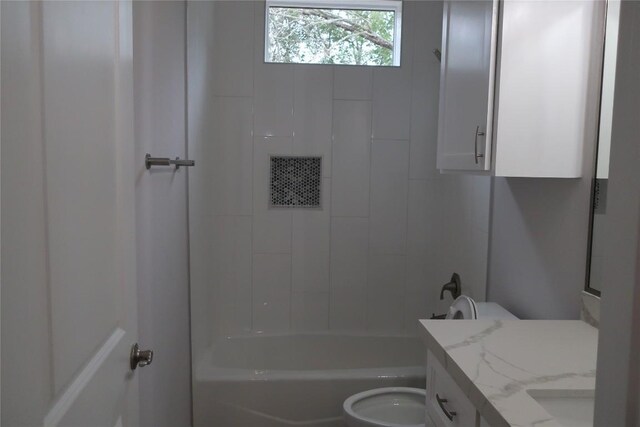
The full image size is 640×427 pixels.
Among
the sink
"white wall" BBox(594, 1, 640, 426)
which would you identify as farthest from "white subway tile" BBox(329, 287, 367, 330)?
"white wall" BBox(594, 1, 640, 426)

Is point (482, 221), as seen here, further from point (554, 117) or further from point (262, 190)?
point (262, 190)

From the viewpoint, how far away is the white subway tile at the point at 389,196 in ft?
10.3

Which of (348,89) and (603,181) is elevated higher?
(348,89)

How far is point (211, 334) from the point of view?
3057 mm

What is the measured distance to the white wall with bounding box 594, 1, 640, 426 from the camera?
1.37ft

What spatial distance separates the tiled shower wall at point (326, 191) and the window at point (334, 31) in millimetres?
99

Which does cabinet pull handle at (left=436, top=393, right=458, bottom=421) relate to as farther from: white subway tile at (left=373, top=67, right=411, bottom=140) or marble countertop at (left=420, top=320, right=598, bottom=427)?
white subway tile at (left=373, top=67, right=411, bottom=140)

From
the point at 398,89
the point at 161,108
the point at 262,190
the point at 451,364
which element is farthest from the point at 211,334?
the point at 451,364

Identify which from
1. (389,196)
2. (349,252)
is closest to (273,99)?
(389,196)

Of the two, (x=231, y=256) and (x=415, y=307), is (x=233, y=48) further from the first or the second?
(x=415, y=307)

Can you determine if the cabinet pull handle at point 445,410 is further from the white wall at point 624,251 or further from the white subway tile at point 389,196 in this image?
the white subway tile at point 389,196

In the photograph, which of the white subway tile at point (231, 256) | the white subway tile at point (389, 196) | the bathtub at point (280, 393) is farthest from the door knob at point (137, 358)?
the white subway tile at point (389, 196)

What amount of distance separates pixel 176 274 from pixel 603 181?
164 centimetres

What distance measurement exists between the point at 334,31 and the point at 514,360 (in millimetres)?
2457
